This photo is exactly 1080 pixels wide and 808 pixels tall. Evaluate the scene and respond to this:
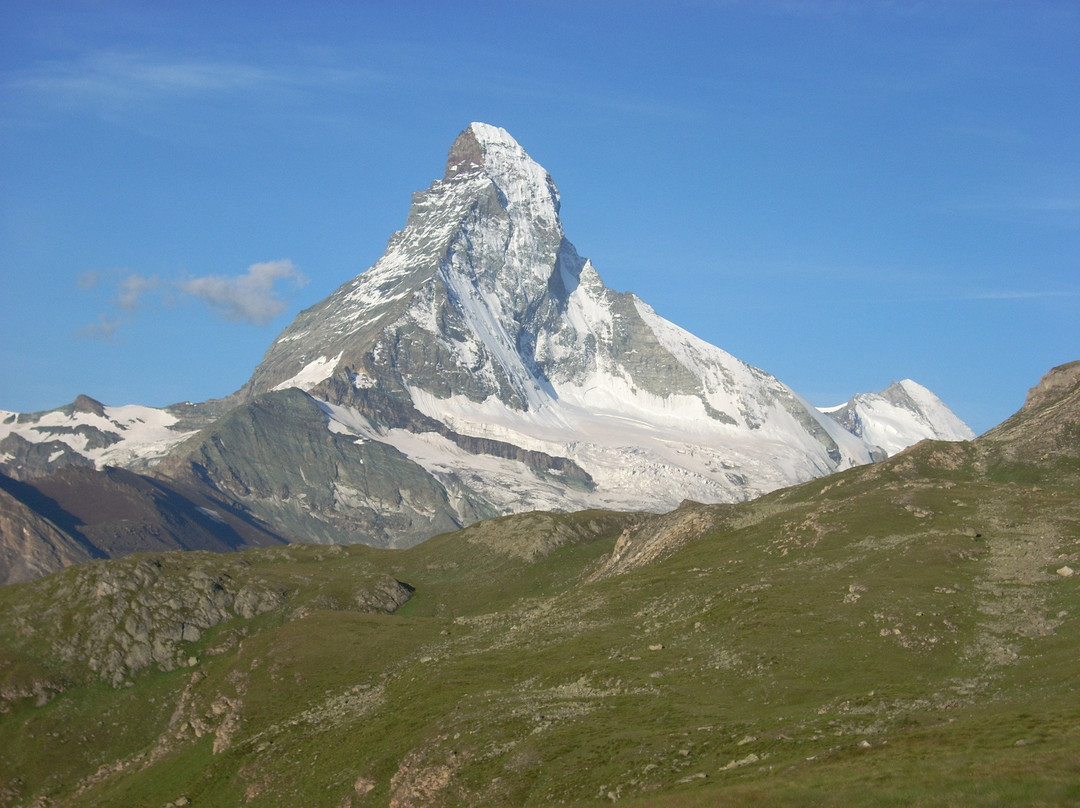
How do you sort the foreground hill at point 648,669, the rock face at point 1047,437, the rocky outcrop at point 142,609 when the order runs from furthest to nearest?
the rocky outcrop at point 142,609
the rock face at point 1047,437
the foreground hill at point 648,669

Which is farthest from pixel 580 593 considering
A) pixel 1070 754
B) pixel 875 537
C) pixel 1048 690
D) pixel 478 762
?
pixel 1070 754

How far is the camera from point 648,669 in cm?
10450

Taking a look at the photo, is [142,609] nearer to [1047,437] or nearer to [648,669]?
[648,669]

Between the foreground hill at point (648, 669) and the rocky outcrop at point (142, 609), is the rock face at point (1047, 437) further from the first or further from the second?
the rocky outcrop at point (142, 609)

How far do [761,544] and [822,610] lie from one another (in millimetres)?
39814

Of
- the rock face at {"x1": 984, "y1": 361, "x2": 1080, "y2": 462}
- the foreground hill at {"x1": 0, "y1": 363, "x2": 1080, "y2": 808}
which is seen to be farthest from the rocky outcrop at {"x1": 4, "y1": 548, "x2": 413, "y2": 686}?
the rock face at {"x1": 984, "y1": 361, "x2": 1080, "y2": 462}

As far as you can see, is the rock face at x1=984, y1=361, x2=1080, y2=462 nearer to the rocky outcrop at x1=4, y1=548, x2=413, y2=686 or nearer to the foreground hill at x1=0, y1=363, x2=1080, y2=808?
the foreground hill at x1=0, y1=363, x2=1080, y2=808

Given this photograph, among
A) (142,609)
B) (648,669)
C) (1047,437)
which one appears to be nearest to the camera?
(648,669)

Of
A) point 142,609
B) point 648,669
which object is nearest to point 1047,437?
point 648,669

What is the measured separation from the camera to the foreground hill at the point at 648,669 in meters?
71.7

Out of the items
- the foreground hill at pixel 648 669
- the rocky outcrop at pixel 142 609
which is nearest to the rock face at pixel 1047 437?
the foreground hill at pixel 648 669

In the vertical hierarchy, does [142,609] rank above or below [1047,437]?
above

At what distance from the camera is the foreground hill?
71.7 m

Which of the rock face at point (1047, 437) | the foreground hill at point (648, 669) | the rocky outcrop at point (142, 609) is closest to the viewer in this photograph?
the foreground hill at point (648, 669)
